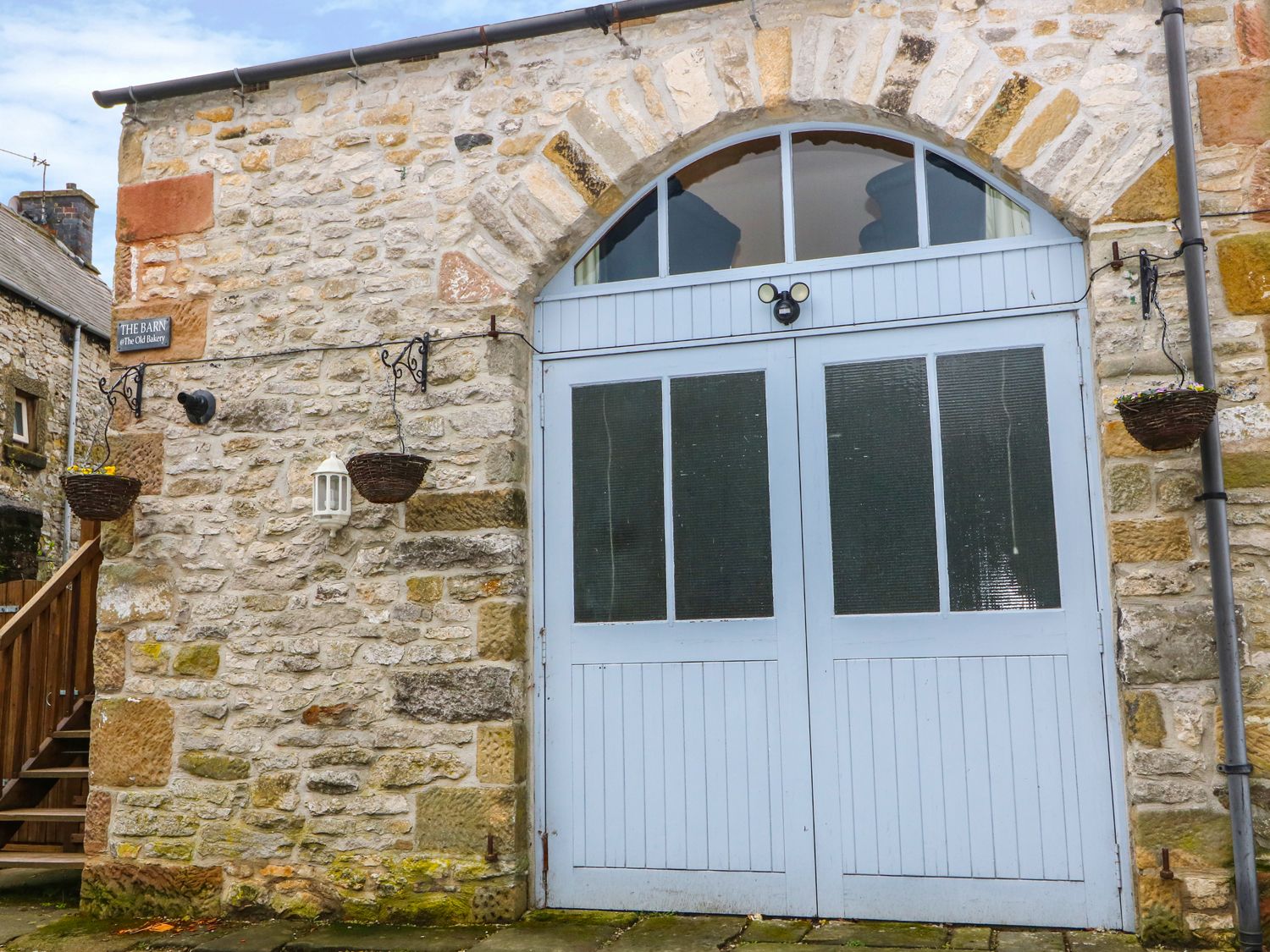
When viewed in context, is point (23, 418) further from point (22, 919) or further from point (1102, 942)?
point (1102, 942)

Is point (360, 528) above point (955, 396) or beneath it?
beneath

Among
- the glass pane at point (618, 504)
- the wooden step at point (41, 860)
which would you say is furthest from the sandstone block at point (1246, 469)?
the wooden step at point (41, 860)

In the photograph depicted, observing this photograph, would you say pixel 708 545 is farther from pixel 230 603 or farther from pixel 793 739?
pixel 230 603

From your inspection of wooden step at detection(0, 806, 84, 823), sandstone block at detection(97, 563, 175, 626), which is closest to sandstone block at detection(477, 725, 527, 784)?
sandstone block at detection(97, 563, 175, 626)

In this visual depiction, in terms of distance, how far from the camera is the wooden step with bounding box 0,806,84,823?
16.6 ft

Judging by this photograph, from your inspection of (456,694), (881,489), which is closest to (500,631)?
(456,694)

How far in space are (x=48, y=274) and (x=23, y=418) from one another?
1948 millimetres

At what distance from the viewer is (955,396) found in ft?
14.3

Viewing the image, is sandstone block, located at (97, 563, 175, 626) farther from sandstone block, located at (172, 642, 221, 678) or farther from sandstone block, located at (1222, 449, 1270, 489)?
sandstone block, located at (1222, 449, 1270, 489)

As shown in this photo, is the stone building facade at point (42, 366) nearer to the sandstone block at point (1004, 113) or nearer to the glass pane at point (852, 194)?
the glass pane at point (852, 194)

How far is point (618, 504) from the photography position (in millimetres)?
4660

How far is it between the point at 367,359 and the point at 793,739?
7.84 ft

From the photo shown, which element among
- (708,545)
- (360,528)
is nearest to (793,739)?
(708,545)

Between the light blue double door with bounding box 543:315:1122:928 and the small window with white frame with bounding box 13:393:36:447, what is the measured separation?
1063cm
